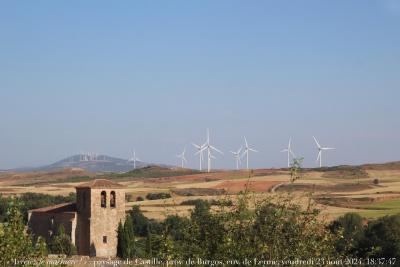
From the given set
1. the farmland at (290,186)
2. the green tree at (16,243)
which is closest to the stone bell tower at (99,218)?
the farmland at (290,186)

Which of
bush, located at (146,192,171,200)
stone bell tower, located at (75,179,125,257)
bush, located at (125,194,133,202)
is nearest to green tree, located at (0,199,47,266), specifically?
stone bell tower, located at (75,179,125,257)

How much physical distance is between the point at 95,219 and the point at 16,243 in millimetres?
44559

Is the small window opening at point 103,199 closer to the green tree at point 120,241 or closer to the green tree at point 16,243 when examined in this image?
the green tree at point 120,241

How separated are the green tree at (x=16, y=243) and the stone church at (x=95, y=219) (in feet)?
141

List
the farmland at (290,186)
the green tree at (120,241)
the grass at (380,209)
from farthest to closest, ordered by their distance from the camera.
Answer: the farmland at (290,186), the grass at (380,209), the green tree at (120,241)

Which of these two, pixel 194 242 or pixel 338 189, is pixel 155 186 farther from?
pixel 194 242

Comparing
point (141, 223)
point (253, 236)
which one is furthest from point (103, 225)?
point (253, 236)

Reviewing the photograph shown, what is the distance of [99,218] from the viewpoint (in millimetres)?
59344

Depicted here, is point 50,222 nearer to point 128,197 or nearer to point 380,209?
point 380,209

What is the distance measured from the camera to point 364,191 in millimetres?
108375

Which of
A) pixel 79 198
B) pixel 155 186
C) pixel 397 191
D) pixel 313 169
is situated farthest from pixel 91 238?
pixel 313 169

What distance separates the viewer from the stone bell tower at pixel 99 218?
59.0 meters

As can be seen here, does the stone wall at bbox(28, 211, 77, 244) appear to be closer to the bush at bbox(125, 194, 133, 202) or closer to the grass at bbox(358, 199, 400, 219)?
the grass at bbox(358, 199, 400, 219)

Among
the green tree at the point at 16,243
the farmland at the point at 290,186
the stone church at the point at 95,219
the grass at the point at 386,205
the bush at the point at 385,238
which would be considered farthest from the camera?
the farmland at the point at 290,186
